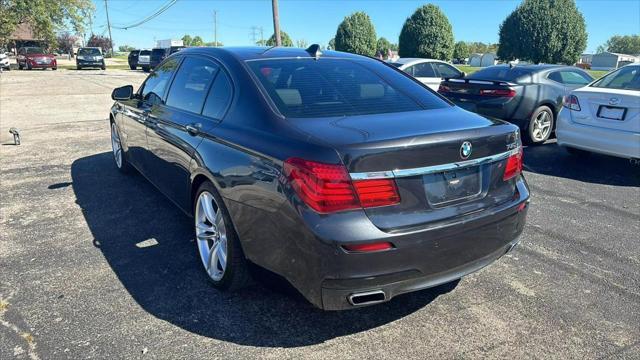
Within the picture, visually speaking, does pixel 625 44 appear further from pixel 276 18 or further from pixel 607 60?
pixel 276 18

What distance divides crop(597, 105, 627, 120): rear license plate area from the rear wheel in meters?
1.93

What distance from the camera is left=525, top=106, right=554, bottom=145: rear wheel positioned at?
7.86 m

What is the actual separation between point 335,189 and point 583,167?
18.6 feet

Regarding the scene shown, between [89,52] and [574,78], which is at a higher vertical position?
[89,52]

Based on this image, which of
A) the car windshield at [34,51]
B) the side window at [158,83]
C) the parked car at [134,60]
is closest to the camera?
the side window at [158,83]

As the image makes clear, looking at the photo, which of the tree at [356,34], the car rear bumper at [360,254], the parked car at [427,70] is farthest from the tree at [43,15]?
the car rear bumper at [360,254]

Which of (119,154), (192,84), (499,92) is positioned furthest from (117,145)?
(499,92)

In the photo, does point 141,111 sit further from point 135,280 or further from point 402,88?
point 402,88

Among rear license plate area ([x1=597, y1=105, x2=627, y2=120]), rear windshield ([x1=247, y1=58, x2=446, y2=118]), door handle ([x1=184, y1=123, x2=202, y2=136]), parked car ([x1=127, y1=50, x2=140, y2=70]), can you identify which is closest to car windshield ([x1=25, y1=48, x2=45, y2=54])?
parked car ([x1=127, y1=50, x2=140, y2=70])

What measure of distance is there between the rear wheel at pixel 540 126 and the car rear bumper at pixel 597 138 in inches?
54.4

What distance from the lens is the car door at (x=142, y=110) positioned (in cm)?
414

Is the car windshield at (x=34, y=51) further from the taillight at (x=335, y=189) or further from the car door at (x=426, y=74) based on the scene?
the taillight at (x=335, y=189)

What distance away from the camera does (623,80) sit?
6082mm

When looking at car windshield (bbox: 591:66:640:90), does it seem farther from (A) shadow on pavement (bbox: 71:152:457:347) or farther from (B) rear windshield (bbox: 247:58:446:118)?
(A) shadow on pavement (bbox: 71:152:457:347)
